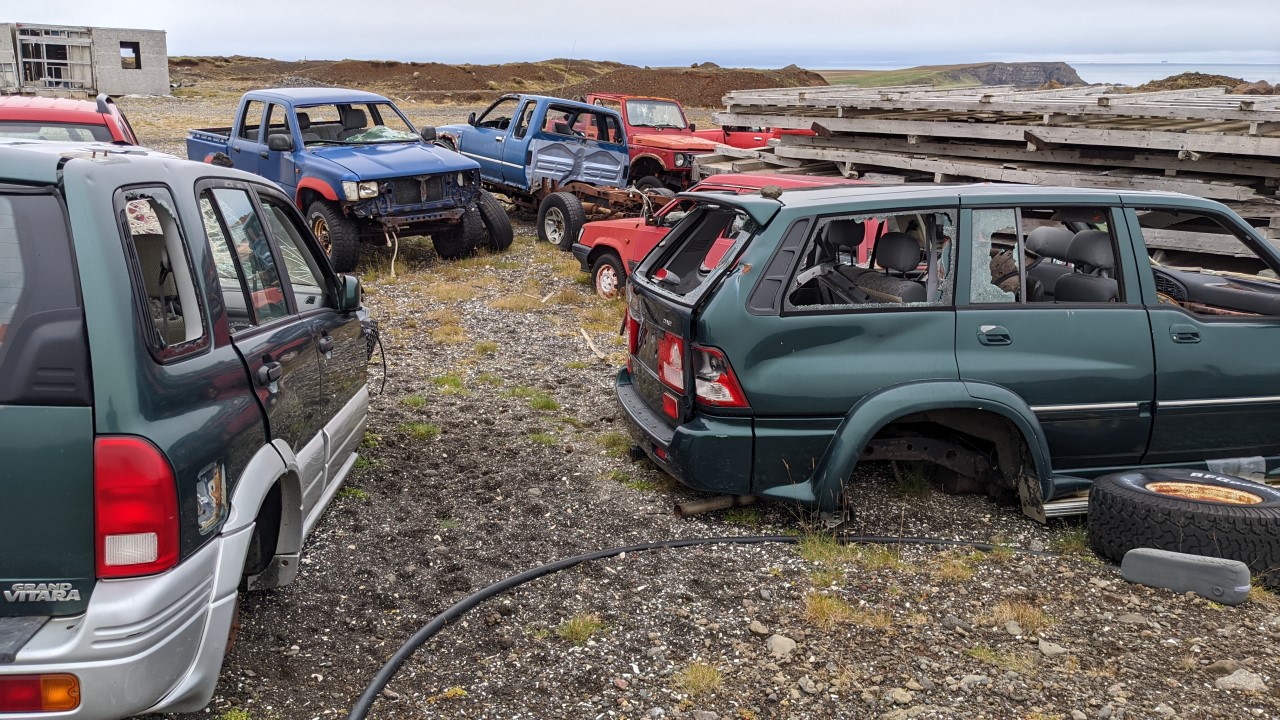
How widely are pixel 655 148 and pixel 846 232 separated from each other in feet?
37.1

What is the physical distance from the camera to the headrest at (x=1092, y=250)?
5.07 metres

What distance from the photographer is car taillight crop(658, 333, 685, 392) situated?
4703mm

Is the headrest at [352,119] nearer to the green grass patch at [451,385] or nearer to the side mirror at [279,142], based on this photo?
the side mirror at [279,142]

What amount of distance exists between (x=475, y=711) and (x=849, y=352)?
2.24 meters

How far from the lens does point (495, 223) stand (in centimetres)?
1257

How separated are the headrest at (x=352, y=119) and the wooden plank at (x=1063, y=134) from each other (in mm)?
5936

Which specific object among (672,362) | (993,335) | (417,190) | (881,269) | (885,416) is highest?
(881,269)

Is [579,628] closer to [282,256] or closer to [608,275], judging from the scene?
[282,256]

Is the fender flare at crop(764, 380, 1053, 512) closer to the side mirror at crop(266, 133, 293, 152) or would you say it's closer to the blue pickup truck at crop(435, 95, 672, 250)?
the side mirror at crop(266, 133, 293, 152)

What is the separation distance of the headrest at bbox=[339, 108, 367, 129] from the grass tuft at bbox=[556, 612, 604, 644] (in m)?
9.24

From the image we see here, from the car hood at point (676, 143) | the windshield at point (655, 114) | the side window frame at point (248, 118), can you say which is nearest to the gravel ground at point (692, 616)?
the side window frame at point (248, 118)

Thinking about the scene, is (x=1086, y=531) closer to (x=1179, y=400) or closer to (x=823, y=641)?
(x=1179, y=400)

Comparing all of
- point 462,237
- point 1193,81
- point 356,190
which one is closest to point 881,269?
point 356,190

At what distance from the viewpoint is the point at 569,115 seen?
14.2 m
